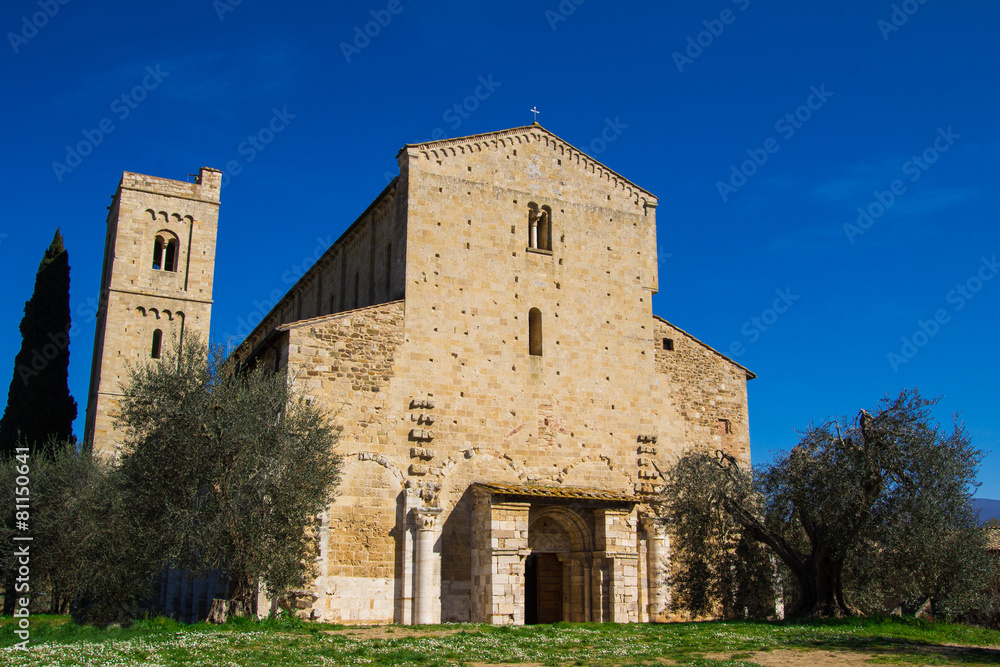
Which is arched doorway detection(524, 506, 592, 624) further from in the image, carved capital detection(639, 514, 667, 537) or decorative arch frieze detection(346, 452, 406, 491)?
decorative arch frieze detection(346, 452, 406, 491)

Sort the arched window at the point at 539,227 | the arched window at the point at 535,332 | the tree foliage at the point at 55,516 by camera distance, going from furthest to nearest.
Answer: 1. the arched window at the point at 539,227
2. the arched window at the point at 535,332
3. the tree foliage at the point at 55,516

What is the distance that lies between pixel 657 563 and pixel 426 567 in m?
6.69

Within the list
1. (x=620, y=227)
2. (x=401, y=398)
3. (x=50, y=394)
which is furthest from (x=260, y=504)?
(x=50, y=394)

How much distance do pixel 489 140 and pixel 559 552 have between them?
11.6 meters

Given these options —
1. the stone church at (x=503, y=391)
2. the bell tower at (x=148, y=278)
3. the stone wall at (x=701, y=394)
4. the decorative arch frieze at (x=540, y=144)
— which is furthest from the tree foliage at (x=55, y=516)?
the stone wall at (x=701, y=394)

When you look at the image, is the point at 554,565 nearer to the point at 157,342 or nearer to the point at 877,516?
the point at 877,516

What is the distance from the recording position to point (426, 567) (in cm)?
2064

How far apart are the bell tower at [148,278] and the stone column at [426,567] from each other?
16199mm

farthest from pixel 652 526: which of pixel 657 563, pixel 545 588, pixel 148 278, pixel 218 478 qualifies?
pixel 148 278

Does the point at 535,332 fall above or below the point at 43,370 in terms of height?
below

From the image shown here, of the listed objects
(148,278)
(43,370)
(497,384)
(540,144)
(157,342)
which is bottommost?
(497,384)

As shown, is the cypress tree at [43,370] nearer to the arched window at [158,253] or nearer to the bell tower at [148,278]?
the bell tower at [148,278]

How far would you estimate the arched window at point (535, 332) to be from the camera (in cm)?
2414

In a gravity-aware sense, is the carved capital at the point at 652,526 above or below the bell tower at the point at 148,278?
below
